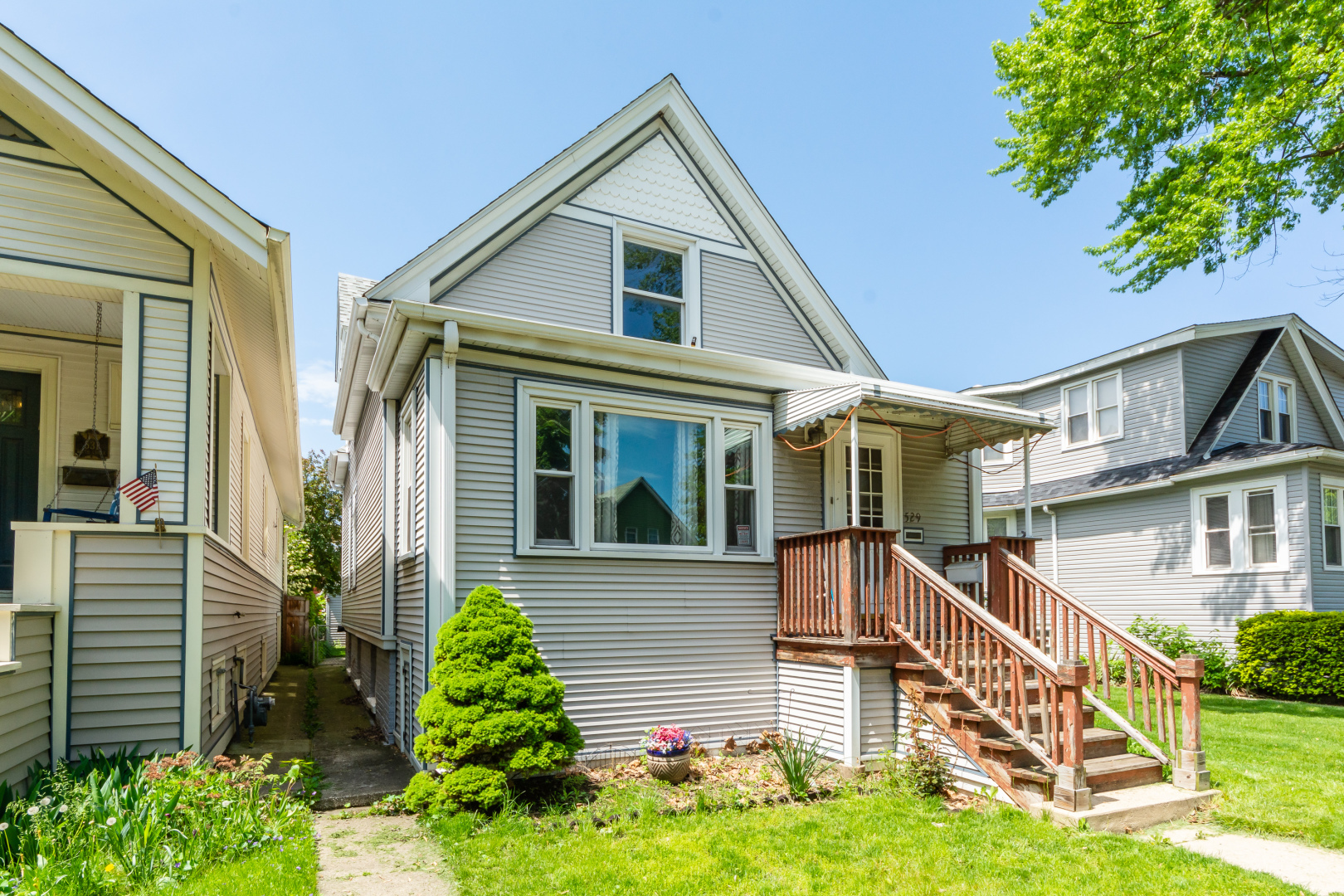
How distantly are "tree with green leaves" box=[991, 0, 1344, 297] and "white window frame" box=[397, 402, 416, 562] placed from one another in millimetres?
12558

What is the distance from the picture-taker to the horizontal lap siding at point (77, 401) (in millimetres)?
8086

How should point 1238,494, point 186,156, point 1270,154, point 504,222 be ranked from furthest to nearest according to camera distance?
point 1238,494 < point 1270,154 < point 504,222 < point 186,156

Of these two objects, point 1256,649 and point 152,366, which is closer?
point 152,366

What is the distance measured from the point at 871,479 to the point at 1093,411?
1073 centimetres

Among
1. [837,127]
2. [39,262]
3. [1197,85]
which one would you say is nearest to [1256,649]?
[1197,85]

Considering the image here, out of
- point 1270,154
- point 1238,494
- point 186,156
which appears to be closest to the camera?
point 186,156

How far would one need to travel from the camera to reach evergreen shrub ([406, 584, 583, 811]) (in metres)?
6.11

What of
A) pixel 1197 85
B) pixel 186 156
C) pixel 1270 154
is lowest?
pixel 186 156

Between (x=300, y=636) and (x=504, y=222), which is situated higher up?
(x=504, y=222)

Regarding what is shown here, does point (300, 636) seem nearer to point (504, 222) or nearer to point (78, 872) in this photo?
point (504, 222)

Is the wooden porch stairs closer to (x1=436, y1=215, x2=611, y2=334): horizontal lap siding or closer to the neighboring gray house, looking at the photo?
(x1=436, y1=215, x2=611, y2=334): horizontal lap siding

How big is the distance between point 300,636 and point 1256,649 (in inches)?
831

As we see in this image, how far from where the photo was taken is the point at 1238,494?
14.6 m

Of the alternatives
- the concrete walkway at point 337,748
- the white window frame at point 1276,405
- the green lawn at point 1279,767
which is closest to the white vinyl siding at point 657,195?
the concrete walkway at point 337,748
